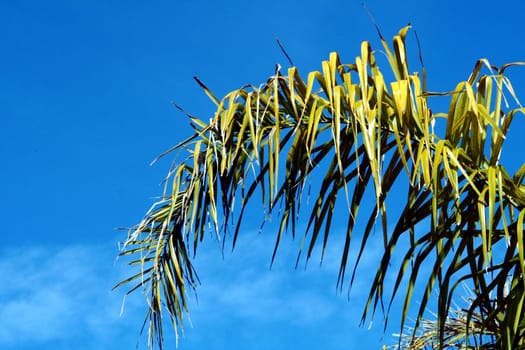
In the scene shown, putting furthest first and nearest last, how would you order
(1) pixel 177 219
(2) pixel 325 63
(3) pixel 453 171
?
(1) pixel 177 219
(2) pixel 325 63
(3) pixel 453 171

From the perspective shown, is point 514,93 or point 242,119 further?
point 242,119

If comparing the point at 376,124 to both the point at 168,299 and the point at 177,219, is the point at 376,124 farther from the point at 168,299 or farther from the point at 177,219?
the point at 168,299

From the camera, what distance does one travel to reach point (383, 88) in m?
2.17

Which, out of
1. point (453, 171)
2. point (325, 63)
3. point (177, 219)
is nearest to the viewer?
point (453, 171)

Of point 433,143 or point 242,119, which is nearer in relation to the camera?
point 433,143

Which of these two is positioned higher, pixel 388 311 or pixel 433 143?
pixel 433 143

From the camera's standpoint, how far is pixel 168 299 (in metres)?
2.65

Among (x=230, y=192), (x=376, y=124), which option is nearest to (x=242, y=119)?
(x=230, y=192)

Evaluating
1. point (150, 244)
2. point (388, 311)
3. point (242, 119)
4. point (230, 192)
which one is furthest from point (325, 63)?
point (150, 244)

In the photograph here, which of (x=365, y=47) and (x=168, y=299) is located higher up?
(x=365, y=47)

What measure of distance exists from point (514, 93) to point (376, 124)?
379 millimetres

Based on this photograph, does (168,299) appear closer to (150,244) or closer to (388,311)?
(150,244)

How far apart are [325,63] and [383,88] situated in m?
0.18

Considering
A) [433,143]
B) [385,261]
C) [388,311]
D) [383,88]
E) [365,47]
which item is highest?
[365,47]
